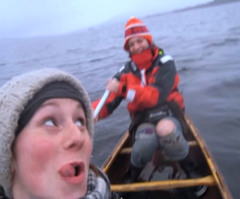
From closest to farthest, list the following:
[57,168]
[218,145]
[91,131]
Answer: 1. [57,168]
2. [91,131]
3. [218,145]

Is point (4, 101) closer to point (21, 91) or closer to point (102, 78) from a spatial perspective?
point (21, 91)

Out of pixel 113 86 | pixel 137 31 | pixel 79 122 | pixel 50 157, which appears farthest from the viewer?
pixel 137 31

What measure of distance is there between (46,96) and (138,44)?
9.97 ft

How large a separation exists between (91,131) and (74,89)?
283mm

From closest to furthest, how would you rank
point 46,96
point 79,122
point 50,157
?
1. point 50,157
2. point 46,96
3. point 79,122

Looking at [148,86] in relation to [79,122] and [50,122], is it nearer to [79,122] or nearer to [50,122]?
[79,122]

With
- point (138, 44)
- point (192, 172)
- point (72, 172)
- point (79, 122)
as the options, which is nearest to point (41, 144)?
point (72, 172)

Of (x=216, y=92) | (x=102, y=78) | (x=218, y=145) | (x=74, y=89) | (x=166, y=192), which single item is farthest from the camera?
(x=102, y=78)

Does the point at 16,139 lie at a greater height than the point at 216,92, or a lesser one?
greater

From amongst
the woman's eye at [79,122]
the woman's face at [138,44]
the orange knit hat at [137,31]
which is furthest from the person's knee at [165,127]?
the woman's eye at [79,122]

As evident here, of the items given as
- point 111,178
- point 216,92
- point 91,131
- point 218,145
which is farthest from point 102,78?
point 91,131

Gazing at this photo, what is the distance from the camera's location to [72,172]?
3.62ft

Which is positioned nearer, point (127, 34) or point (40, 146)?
point (40, 146)

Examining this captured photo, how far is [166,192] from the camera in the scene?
3576 mm
